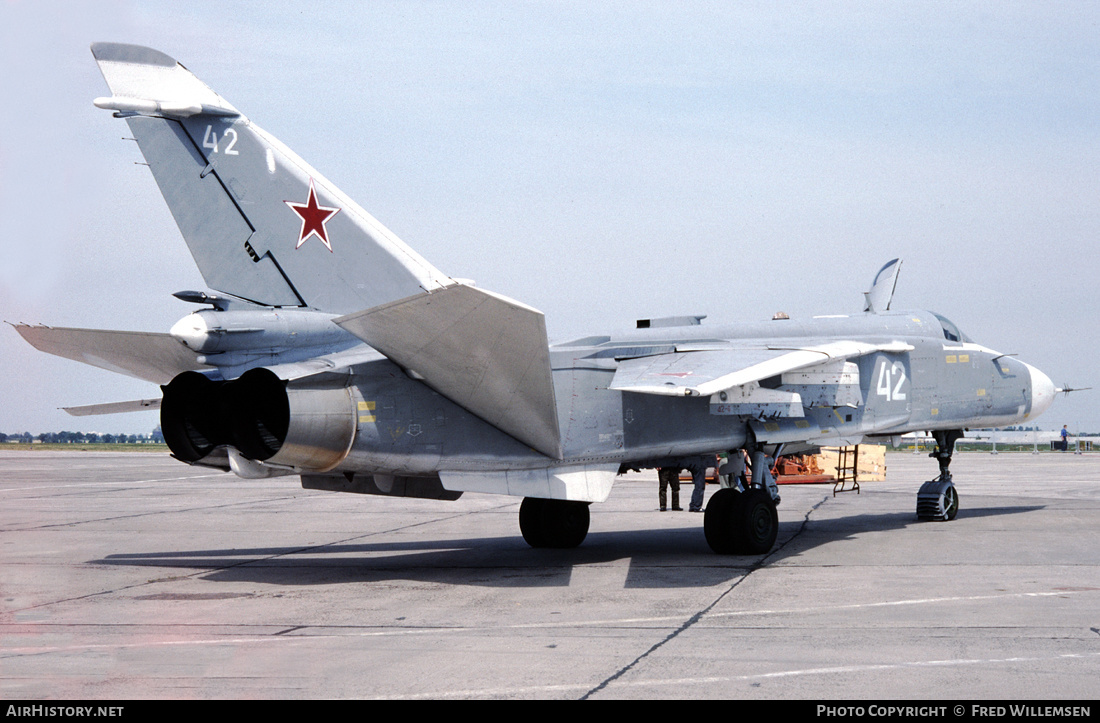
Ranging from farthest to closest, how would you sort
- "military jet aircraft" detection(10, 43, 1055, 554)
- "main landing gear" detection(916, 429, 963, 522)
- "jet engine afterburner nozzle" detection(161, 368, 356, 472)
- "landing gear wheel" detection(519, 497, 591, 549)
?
"main landing gear" detection(916, 429, 963, 522) < "landing gear wheel" detection(519, 497, 591, 549) < "military jet aircraft" detection(10, 43, 1055, 554) < "jet engine afterburner nozzle" detection(161, 368, 356, 472)

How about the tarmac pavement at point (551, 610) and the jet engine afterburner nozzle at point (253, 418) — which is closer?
the tarmac pavement at point (551, 610)

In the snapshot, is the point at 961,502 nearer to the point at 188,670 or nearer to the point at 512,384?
the point at 512,384

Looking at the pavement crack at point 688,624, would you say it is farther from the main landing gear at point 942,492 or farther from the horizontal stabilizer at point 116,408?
the horizontal stabilizer at point 116,408

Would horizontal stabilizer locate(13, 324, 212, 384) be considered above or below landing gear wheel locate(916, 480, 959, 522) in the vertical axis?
above

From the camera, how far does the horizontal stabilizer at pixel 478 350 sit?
28.5 ft

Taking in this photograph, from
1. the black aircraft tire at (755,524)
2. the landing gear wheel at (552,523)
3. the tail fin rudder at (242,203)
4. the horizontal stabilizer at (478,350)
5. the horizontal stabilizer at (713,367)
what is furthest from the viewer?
the landing gear wheel at (552,523)

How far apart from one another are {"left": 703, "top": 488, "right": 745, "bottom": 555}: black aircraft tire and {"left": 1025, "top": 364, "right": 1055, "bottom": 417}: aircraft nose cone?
6707 mm

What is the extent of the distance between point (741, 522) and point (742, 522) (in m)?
0.01

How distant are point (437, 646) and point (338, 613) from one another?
1.80 m

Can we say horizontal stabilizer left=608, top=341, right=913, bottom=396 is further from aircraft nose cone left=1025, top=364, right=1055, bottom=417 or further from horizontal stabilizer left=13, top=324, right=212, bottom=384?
aircraft nose cone left=1025, top=364, right=1055, bottom=417

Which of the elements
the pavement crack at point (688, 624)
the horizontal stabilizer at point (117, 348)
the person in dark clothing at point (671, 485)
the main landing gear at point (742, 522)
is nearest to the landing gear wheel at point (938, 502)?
the pavement crack at point (688, 624)

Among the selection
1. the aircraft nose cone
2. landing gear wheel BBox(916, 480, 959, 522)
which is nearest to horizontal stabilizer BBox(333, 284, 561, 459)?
landing gear wheel BBox(916, 480, 959, 522)

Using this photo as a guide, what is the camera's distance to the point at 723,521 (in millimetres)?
12039

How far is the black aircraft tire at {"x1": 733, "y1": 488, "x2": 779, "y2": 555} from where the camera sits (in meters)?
12.0
